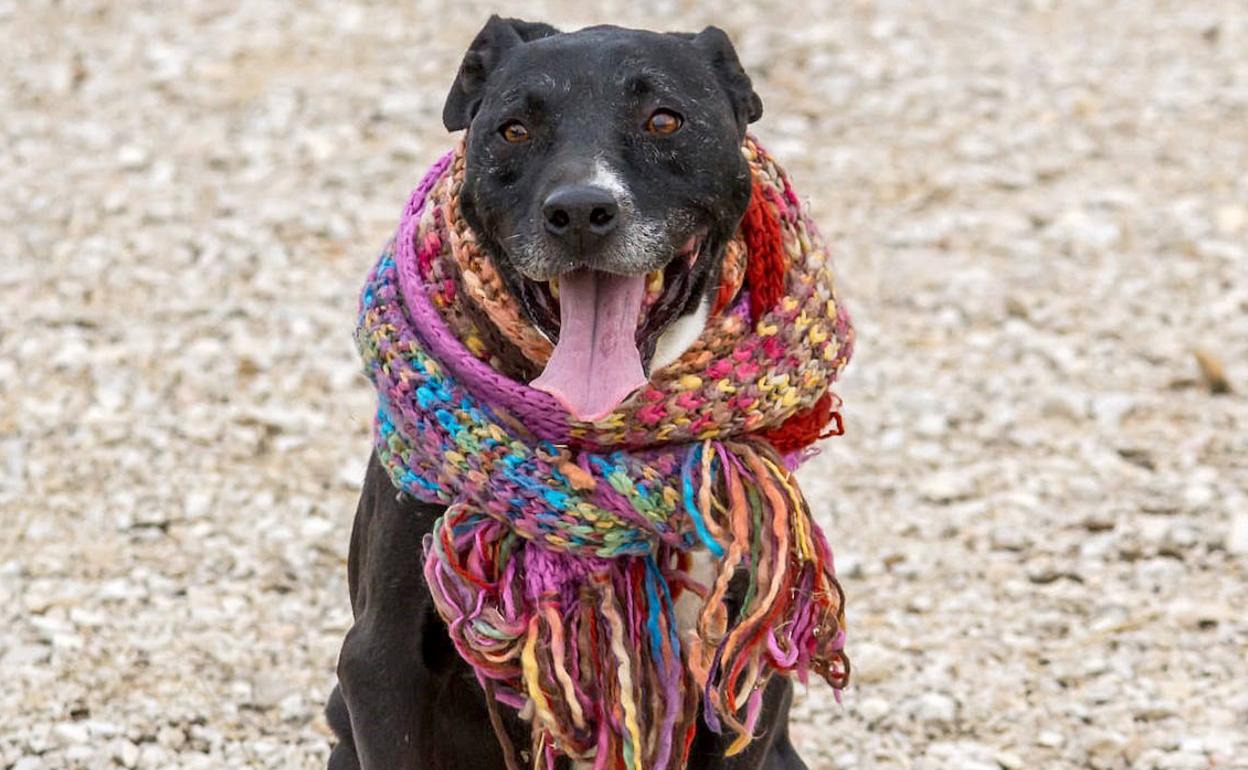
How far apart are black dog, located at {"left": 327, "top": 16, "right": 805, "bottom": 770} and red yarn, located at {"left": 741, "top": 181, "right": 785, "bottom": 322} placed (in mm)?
74

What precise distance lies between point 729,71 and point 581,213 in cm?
55

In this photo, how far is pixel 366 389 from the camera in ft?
22.3

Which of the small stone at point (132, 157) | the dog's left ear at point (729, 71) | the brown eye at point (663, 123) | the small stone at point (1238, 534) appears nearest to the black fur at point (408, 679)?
the brown eye at point (663, 123)

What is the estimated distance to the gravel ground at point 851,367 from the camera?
16.8 ft

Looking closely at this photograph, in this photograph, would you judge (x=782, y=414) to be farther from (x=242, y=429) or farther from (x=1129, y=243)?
(x=1129, y=243)

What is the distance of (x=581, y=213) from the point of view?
133 inches

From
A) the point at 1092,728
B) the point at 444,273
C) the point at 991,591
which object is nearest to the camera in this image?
the point at 444,273

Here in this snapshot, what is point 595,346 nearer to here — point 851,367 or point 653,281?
point 653,281

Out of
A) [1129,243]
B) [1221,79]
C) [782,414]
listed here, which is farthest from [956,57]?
[782,414]

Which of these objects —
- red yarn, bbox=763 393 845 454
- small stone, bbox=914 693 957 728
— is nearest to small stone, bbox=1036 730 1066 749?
small stone, bbox=914 693 957 728

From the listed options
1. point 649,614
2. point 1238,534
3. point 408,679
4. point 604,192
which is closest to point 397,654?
point 408,679

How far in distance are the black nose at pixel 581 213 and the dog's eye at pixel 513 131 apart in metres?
0.22

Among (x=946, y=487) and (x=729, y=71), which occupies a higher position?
(x=729, y=71)

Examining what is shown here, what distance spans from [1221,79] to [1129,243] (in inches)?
74.7
